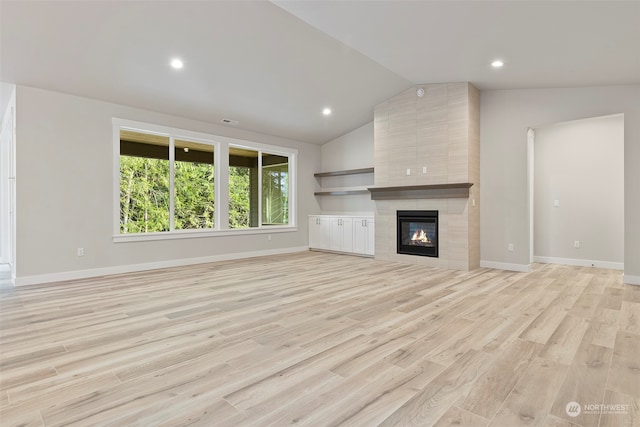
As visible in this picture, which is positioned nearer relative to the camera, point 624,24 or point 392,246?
point 624,24

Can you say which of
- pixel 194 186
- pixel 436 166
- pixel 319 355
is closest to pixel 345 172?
pixel 436 166

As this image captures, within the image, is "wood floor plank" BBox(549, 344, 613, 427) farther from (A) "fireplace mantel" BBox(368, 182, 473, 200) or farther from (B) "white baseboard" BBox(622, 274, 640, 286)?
(A) "fireplace mantel" BBox(368, 182, 473, 200)

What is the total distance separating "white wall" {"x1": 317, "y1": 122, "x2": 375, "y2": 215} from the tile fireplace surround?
1.13 meters

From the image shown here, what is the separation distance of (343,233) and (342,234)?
37 millimetres

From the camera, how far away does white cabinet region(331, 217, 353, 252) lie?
23.6ft

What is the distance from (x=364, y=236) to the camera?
6.92 metres

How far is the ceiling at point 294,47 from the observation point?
3355 mm

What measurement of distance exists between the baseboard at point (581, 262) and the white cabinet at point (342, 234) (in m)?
3.53

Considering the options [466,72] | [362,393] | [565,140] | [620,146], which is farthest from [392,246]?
[362,393]

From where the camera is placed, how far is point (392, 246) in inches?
248

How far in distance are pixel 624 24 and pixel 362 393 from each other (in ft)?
13.4

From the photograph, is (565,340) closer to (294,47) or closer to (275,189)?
(294,47)

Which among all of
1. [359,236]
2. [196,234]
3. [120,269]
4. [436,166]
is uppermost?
[436,166]

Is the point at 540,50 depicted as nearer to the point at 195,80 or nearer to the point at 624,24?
the point at 624,24
